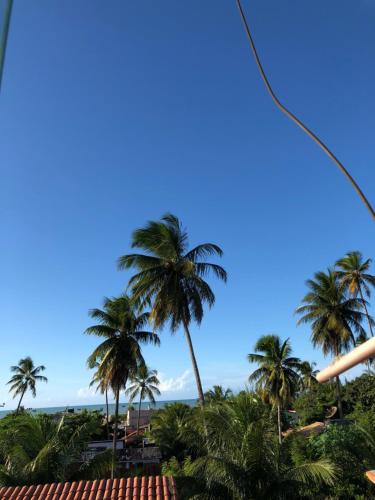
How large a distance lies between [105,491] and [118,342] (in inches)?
703

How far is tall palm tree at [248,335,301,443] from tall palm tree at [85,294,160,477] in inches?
437

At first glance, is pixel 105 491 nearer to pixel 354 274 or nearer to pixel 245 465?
pixel 245 465

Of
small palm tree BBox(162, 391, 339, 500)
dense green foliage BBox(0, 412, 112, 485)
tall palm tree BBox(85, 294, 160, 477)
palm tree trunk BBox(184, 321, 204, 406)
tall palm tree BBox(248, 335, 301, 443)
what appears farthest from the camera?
tall palm tree BBox(248, 335, 301, 443)

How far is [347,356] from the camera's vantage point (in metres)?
1.78

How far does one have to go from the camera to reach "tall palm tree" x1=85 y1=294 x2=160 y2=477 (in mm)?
27219

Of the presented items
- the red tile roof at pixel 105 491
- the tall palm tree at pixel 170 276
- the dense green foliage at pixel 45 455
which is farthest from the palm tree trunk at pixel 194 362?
the red tile roof at pixel 105 491

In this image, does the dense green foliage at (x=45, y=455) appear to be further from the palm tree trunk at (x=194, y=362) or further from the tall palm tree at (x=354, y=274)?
the tall palm tree at (x=354, y=274)

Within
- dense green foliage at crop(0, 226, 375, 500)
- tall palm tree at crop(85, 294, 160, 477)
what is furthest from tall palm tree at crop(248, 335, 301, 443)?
tall palm tree at crop(85, 294, 160, 477)

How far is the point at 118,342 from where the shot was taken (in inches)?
1091

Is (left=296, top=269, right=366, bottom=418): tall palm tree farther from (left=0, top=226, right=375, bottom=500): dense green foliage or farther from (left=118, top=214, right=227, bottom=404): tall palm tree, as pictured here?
(left=118, top=214, right=227, bottom=404): tall palm tree

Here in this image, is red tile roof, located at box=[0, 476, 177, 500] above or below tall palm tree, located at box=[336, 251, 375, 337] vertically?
below

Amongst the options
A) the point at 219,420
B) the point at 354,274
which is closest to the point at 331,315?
the point at 354,274

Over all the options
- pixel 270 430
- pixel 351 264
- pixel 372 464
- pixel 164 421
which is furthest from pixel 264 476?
pixel 351 264

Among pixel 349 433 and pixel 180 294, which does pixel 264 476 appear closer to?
pixel 349 433
